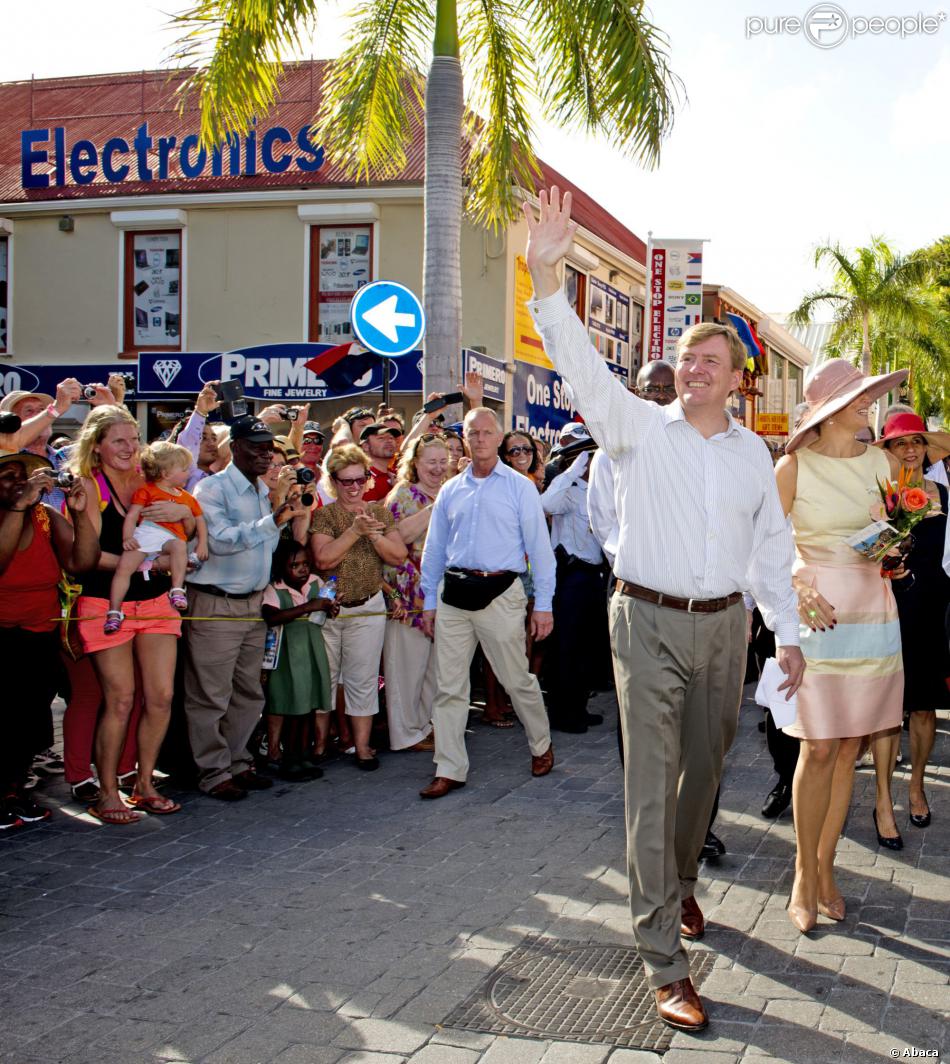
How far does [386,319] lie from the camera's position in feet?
33.7

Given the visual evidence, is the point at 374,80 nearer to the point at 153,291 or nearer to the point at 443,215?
the point at 443,215

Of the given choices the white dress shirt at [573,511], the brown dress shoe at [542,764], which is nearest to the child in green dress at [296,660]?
the brown dress shoe at [542,764]

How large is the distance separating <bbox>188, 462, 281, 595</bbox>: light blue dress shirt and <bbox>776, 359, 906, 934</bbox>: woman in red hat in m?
3.16

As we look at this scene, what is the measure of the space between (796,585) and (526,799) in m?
2.44

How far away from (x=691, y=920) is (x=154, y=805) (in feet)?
10.4

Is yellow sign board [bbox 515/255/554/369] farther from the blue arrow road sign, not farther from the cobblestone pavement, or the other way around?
the cobblestone pavement

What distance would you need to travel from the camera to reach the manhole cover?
12.6 ft

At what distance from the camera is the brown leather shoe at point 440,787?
6.74m

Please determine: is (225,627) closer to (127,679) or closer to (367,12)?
(127,679)

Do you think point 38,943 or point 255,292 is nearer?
point 38,943

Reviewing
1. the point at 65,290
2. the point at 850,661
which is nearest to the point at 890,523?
the point at 850,661

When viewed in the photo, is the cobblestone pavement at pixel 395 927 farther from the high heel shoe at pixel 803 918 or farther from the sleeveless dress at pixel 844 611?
the sleeveless dress at pixel 844 611

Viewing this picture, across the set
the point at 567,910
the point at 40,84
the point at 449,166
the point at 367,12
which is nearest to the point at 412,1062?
the point at 567,910

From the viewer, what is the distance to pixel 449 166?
1182 cm
